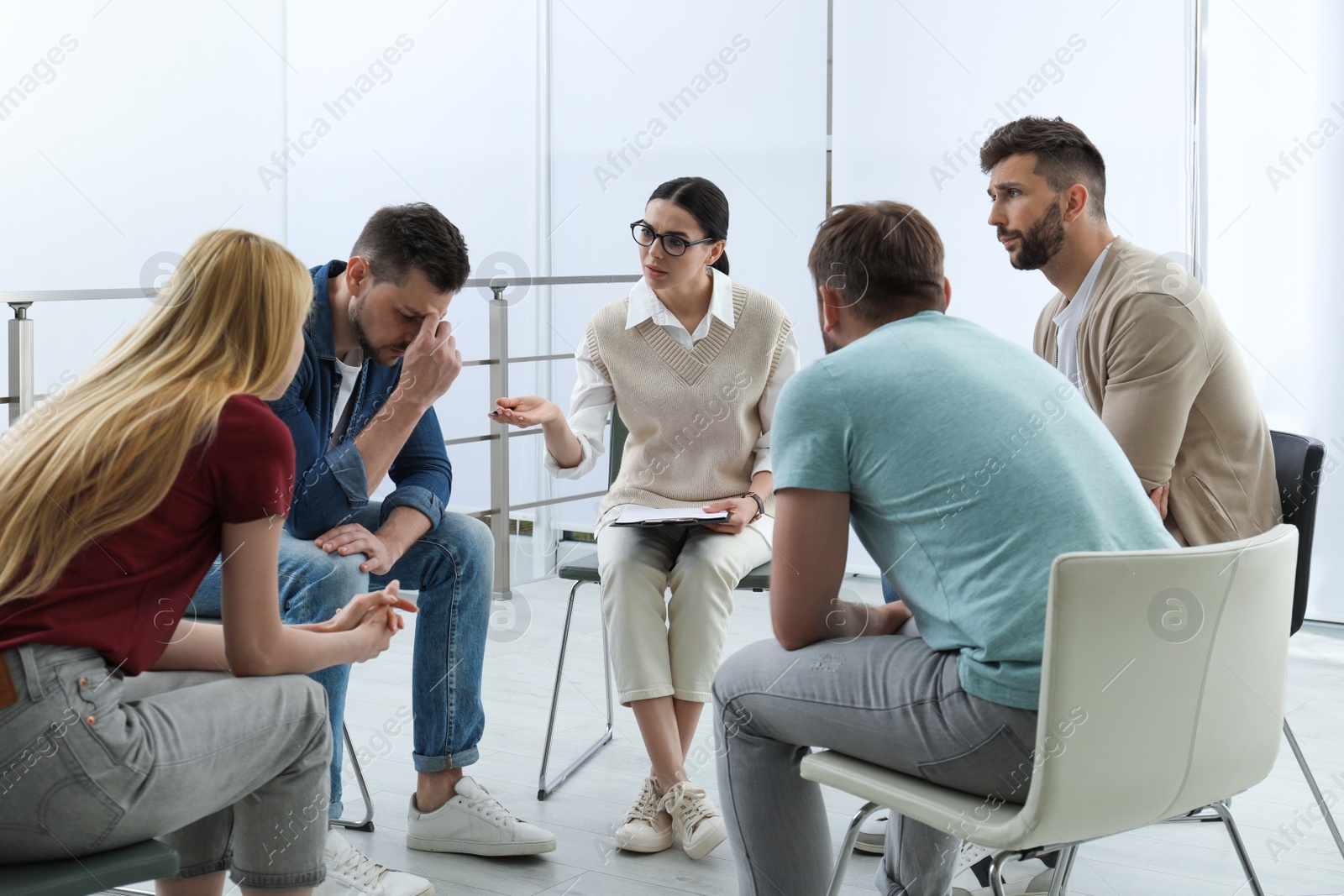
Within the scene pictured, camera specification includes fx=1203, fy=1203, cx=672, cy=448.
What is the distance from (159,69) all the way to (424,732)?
325 cm

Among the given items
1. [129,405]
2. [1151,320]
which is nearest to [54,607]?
[129,405]

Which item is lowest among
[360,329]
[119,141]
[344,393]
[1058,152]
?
[344,393]

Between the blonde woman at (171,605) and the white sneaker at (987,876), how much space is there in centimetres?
96

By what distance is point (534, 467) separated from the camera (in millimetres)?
4203

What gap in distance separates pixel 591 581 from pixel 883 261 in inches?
39.3

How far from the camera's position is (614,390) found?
227cm

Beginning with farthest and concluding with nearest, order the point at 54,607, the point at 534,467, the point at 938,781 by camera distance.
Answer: the point at 534,467 → the point at 938,781 → the point at 54,607

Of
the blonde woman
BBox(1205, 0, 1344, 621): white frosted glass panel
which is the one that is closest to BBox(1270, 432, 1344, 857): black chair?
the blonde woman

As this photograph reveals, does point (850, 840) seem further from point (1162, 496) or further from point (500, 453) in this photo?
point (500, 453)

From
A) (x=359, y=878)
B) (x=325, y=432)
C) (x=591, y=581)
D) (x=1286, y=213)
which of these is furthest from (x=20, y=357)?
(x=1286, y=213)

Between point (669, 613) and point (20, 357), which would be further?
point (20, 357)

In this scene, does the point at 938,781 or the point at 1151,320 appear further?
the point at 1151,320

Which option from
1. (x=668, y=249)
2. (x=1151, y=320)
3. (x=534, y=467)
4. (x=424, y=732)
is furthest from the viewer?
(x=534, y=467)

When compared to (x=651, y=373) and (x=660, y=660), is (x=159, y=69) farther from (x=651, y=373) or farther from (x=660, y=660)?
(x=660, y=660)
